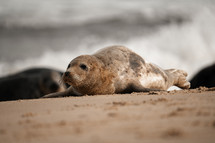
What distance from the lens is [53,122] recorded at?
205cm

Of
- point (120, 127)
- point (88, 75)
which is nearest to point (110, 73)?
point (88, 75)

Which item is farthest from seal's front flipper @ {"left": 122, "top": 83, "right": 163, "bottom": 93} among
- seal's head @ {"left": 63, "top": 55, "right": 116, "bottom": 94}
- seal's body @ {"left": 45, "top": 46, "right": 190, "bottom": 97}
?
seal's head @ {"left": 63, "top": 55, "right": 116, "bottom": 94}

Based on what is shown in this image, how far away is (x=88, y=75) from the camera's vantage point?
5551 millimetres

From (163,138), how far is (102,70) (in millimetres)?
4308

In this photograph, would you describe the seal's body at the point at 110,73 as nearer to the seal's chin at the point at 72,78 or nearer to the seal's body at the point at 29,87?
the seal's chin at the point at 72,78

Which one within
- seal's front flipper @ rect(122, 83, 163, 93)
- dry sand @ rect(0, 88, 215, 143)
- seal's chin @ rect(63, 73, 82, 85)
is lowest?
dry sand @ rect(0, 88, 215, 143)

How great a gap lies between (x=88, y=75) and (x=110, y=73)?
0.52m

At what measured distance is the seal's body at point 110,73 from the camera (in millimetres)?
5508

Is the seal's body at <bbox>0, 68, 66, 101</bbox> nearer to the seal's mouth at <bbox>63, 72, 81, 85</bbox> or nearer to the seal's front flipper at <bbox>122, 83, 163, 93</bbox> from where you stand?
the seal's front flipper at <bbox>122, 83, 163, 93</bbox>

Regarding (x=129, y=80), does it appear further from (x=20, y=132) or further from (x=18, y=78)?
(x=18, y=78)

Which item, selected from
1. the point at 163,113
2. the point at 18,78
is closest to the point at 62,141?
the point at 163,113

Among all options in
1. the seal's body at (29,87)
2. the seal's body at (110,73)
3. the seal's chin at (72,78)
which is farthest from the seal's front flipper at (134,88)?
the seal's body at (29,87)

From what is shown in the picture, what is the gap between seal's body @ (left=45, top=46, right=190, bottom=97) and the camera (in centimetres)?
551

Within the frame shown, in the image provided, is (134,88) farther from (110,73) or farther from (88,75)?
(88,75)
